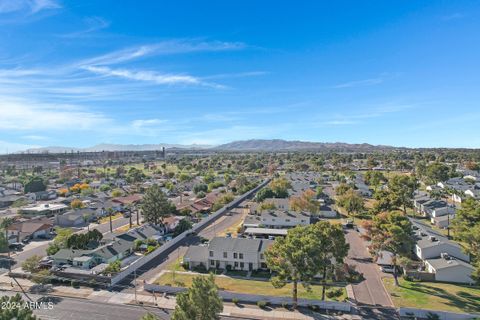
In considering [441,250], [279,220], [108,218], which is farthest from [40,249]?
[441,250]

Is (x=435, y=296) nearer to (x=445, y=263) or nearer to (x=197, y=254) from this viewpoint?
(x=445, y=263)

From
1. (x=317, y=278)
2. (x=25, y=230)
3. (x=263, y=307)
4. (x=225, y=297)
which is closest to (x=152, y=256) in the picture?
(x=225, y=297)

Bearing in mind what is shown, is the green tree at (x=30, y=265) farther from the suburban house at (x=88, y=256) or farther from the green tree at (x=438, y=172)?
the green tree at (x=438, y=172)

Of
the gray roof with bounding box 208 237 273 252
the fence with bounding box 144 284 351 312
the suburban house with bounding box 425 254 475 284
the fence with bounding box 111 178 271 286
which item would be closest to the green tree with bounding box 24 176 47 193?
the fence with bounding box 111 178 271 286

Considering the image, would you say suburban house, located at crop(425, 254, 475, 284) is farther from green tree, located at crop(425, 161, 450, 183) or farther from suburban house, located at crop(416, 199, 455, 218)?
green tree, located at crop(425, 161, 450, 183)

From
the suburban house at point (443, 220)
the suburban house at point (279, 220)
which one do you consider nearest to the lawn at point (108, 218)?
the suburban house at point (279, 220)

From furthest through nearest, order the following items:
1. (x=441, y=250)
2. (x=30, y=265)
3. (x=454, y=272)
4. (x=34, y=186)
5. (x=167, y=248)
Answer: (x=34, y=186), (x=167, y=248), (x=441, y=250), (x=30, y=265), (x=454, y=272)
